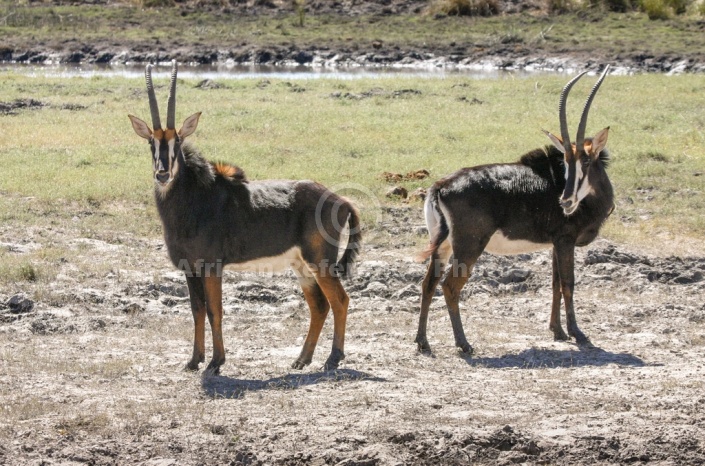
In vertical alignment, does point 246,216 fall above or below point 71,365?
above

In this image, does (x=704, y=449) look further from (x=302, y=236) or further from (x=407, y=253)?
(x=407, y=253)

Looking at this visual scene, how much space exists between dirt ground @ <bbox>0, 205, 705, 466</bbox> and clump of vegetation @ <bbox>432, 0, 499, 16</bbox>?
138 ft

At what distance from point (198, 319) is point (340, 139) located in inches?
475

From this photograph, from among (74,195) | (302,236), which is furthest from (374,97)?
(302,236)

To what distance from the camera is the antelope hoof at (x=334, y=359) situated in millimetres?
9383

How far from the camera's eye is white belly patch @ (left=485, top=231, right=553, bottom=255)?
34.2ft

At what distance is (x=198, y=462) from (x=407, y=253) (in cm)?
694

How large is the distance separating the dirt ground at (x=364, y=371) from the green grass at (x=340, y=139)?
1.54 metres

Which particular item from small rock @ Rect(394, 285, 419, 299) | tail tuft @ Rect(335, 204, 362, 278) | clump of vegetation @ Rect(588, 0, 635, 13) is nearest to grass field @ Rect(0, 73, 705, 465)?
small rock @ Rect(394, 285, 419, 299)

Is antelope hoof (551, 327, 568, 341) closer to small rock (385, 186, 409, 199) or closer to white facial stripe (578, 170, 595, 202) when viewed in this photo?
white facial stripe (578, 170, 595, 202)

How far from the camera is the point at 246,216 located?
9.47 metres

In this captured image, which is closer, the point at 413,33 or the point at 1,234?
the point at 1,234

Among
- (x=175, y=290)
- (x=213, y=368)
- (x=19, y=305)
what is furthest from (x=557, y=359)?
(x=19, y=305)

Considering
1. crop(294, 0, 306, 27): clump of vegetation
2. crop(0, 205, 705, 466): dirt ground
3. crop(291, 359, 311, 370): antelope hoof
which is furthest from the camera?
crop(294, 0, 306, 27): clump of vegetation
